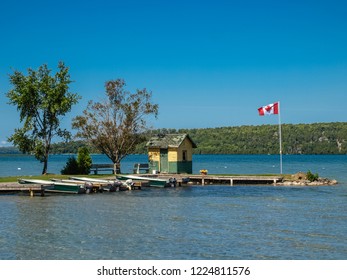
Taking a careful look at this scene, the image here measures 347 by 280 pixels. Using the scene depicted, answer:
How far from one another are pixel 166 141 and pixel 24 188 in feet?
70.8

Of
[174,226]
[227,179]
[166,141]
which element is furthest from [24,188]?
[227,179]

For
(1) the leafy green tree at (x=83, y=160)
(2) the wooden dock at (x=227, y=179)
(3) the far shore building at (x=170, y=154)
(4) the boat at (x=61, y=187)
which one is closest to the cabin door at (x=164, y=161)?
(3) the far shore building at (x=170, y=154)

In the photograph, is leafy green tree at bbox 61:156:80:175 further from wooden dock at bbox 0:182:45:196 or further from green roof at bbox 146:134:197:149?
wooden dock at bbox 0:182:45:196

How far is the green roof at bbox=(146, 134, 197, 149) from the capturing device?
60.2 metres

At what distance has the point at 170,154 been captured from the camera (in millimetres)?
60438

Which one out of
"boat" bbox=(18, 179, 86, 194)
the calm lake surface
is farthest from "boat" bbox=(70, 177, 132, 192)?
the calm lake surface

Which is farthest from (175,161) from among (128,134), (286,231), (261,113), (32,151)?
(286,231)

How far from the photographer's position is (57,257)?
814 inches

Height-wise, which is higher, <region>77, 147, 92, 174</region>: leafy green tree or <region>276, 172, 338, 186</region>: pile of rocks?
<region>77, 147, 92, 174</region>: leafy green tree

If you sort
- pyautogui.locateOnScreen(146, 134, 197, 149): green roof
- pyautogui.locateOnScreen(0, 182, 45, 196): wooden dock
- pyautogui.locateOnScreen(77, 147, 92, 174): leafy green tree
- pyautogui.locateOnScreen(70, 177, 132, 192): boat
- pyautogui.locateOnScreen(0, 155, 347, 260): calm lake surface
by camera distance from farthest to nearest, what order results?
1. pyautogui.locateOnScreen(146, 134, 197, 149): green roof
2. pyautogui.locateOnScreen(77, 147, 92, 174): leafy green tree
3. pyautogui.locateOnScreen(70, 177, 132, 192): boat
4. pyautogui.locateOnScreen(0, 182, 45, 196): wooden dock
5. pyautogui.locateOnScreen(0, 155, 347, 260): calm lake surface

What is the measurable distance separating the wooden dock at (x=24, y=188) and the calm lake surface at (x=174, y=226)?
891 mm

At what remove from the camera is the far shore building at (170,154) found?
60.2m

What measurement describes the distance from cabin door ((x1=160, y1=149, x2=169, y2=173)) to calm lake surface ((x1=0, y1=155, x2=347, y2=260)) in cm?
1645

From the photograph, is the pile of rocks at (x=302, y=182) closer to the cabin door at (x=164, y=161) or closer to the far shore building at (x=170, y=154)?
the far shore building at (x=170, y=154)
